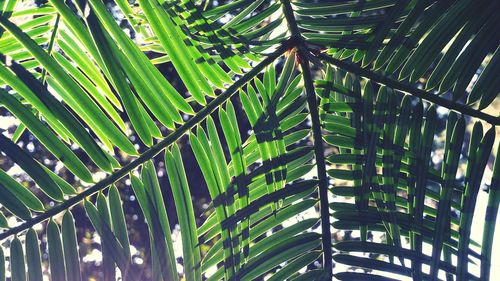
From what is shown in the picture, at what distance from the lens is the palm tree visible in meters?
0.48

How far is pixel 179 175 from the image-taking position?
1.76ft

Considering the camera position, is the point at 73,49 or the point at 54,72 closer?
the point at 54,72

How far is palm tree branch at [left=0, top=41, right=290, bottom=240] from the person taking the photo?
19.0 inches

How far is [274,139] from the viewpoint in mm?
560

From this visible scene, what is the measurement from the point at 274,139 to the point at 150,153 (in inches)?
5.2

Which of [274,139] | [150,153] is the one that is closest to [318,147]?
[274,139]

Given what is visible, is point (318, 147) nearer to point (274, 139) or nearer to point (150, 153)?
point (274, 139)

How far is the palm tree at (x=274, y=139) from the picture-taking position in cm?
48

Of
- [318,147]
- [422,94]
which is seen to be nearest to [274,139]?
[318,147]

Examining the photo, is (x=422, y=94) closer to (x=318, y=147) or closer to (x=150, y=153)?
(x=318, y=147)

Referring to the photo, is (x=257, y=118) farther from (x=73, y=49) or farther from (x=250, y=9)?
(x=73, y=49)

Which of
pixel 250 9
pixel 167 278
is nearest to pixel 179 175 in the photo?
pixel 167 278

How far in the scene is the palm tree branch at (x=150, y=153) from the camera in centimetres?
48

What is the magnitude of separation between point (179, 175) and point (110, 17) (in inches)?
6.8
